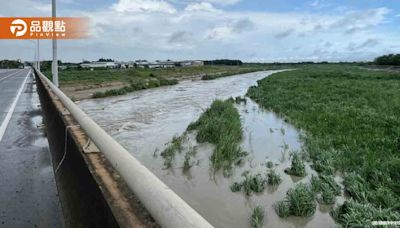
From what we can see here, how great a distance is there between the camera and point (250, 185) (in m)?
7.58

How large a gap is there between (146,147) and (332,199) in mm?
6123

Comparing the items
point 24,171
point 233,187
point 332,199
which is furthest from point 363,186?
point 24,171

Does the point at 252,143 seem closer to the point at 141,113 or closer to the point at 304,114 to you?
the point at 304,114

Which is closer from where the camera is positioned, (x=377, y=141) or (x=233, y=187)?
(x=233, y=187)

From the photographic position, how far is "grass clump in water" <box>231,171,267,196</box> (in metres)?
7.49

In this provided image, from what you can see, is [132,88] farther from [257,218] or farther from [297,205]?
Answer: [257,218]

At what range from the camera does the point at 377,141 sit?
1068 cm

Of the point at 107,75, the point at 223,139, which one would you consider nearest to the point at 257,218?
the point at 223,139

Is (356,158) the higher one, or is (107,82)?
(356,158)

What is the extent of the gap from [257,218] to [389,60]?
9914cm

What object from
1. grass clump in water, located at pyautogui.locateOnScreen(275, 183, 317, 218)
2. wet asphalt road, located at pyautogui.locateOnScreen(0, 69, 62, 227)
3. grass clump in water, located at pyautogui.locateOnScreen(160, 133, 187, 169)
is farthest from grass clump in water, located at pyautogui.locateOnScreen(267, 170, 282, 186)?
wet asphalt road, located at pyautogui.locateOnScreen(0, 69, 62, 227)

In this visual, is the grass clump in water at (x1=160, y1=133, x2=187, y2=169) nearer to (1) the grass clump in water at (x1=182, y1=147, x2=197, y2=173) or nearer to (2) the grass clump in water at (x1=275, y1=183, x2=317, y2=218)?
(1) the grass clump in water at (x1=182, y1=147, x2=197, y2=173)

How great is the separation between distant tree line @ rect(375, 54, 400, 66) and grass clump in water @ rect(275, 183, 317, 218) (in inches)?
3531

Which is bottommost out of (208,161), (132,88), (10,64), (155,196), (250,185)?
(10,64)
